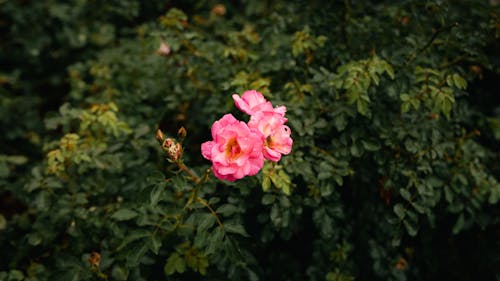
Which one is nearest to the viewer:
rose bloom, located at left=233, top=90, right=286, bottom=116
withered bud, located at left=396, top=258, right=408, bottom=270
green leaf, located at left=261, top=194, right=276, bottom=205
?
rose bloom, located at left=233, top=90, right=286, bottom=116

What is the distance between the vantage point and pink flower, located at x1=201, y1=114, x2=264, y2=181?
1.25 meters

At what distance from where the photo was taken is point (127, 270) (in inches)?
66.4

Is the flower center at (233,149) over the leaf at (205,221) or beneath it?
over

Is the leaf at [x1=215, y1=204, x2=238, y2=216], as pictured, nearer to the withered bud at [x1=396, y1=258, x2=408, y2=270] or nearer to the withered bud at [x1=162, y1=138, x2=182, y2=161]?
the withered bud at [x1=162, y1=138, x2=182, y2=161]

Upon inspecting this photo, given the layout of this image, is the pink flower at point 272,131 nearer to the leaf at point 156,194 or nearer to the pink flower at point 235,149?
the pink flower at point 235,149

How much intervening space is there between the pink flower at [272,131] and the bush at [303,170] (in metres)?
0.26

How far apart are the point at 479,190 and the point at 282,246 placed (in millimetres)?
1003

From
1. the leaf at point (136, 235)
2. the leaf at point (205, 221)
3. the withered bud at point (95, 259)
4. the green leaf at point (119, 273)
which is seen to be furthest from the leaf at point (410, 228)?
the withered bud at point (95, 259)

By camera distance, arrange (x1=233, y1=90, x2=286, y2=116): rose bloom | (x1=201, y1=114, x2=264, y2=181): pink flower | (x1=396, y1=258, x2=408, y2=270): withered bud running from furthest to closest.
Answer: (x1=396, y1=258, x2=408, y2=270): withered bud < (x1=233, y1=90, x2=286, y2=116): rose bloom < (x1=201, y1=114, x2=264, y2=181): pink flower

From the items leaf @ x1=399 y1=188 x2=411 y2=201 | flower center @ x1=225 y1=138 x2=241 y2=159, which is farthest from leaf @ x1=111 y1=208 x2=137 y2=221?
leaf @ x1=399 y1=188 x2=411 y2=201

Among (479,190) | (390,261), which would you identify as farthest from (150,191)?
(479,190)

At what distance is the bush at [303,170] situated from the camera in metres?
1.72

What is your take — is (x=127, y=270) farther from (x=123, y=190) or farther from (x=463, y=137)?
(x=463, y=137)

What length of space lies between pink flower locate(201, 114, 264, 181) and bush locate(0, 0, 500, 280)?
0.64 ft
